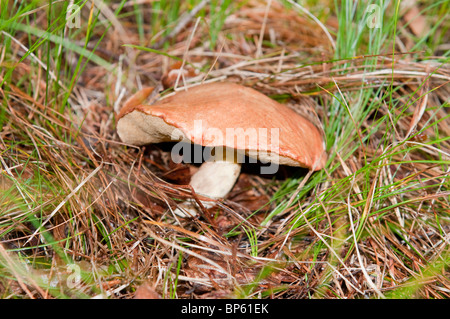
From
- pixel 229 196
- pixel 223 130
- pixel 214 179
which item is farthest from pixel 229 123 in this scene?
pixel 229 196

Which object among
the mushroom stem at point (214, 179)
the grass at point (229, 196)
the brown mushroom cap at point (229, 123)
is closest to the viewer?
the brown mushroom cap at point (229, 123)

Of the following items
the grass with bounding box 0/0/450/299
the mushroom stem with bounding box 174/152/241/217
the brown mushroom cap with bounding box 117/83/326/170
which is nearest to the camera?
the brown mushroom cap with bounding box 117/83/326/170

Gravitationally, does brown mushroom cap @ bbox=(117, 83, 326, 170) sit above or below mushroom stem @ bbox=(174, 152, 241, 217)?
above

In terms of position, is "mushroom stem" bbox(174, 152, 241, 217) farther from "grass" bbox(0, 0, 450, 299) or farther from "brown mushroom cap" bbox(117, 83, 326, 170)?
"brown mushroom cap" bbox(117, 83, 326, 170)

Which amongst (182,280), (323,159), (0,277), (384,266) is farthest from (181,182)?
(384,266)

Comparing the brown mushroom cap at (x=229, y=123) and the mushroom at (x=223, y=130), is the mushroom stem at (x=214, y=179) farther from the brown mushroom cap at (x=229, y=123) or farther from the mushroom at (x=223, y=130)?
the brown mushroom cap at (x=229, y=123)

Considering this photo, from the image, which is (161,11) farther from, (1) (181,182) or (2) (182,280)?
(2) (182,280)

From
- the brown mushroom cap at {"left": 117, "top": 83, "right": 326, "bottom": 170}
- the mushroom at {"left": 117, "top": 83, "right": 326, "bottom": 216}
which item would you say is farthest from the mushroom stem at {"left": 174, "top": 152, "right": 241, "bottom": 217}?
the brown mushroom cap at {"left": 117, "top": 83, "right": 326, "bottom": 170}

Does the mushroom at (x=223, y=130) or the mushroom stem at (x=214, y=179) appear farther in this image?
the mushroom stem at (x=214, y=179)

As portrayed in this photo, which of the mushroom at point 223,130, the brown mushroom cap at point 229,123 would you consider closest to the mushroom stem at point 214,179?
the mushroom at point 223,130
